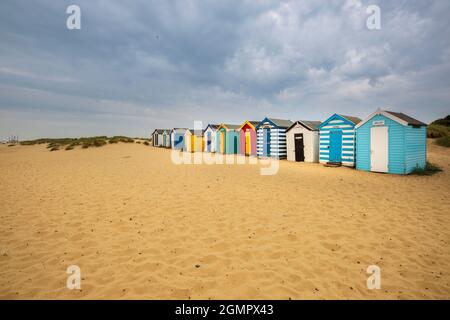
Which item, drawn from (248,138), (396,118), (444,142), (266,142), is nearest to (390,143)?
(396,118)

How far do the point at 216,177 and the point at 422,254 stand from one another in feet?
31.5

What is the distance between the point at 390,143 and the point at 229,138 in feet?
58.7

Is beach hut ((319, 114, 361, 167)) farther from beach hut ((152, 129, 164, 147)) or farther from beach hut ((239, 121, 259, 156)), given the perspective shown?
beach hut ((152, 129, 164, 147))

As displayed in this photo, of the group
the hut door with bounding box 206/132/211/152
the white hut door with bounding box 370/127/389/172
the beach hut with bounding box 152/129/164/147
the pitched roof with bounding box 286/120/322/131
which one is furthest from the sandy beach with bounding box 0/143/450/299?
the beach hut with bounding box 152/129/164/147

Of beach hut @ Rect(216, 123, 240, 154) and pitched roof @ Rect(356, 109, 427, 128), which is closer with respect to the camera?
pitched roof @ Rect(356, 109, 427, 128)

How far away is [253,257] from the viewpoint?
4.58 meters

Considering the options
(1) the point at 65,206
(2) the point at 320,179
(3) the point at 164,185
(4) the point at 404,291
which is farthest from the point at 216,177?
(4) the point at 404,291

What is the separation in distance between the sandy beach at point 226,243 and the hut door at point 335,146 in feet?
28.0

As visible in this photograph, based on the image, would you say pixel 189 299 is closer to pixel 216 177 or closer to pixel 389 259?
pixel 389 259

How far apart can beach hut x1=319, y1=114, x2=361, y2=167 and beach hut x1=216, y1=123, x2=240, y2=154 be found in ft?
37.9

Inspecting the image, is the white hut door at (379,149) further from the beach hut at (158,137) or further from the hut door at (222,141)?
the beach hut at (158,137)

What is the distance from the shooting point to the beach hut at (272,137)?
75.5 ft

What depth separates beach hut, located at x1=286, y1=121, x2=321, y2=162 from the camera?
2039cm

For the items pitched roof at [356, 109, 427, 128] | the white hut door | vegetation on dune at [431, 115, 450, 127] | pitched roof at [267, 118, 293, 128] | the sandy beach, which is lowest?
the sandy beach
